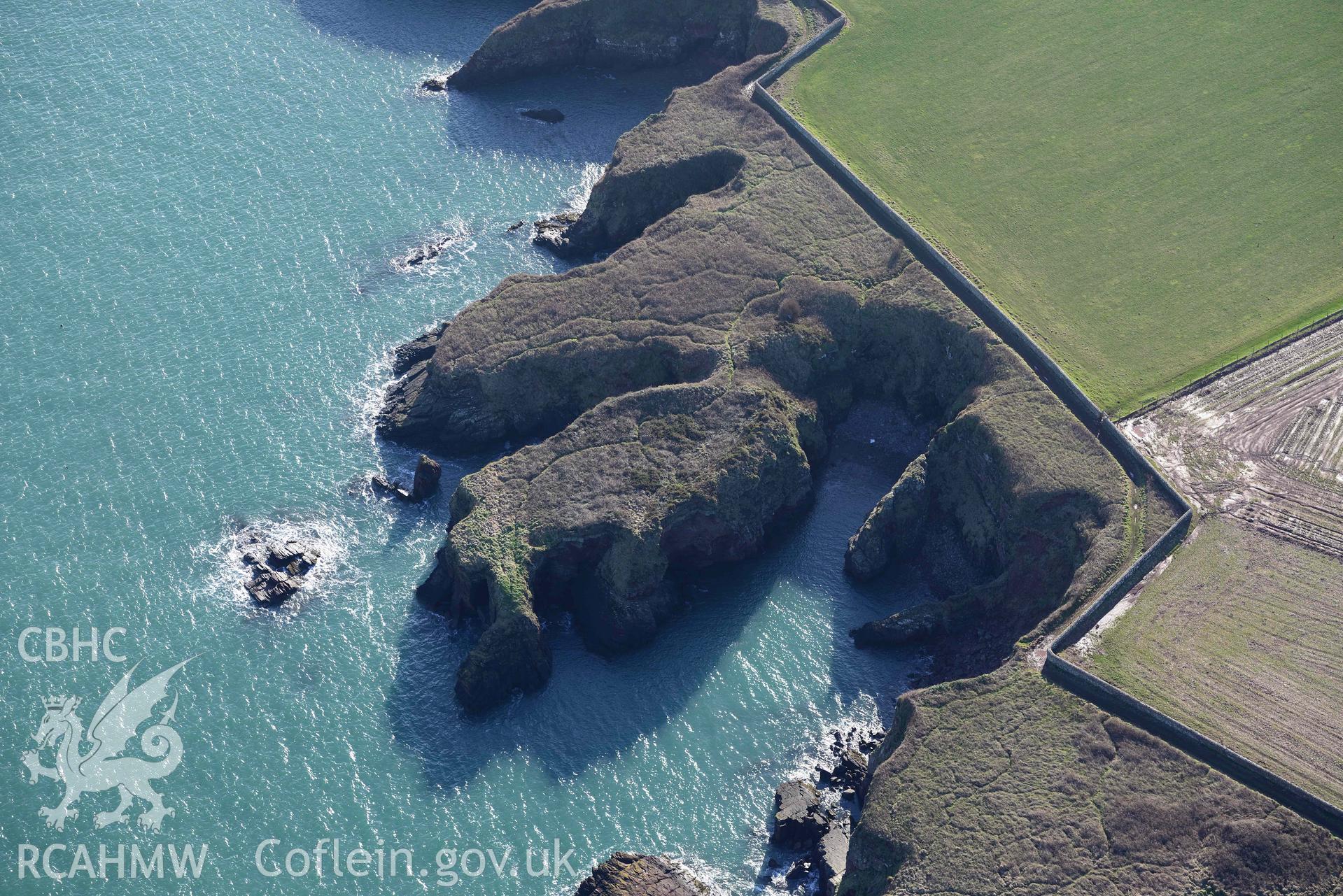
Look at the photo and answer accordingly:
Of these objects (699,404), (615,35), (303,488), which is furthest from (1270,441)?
(615,35)

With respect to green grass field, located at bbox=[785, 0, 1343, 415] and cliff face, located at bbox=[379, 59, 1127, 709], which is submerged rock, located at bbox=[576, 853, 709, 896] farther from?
green grass field, located at bbox=[785, 0, 1343, 415]

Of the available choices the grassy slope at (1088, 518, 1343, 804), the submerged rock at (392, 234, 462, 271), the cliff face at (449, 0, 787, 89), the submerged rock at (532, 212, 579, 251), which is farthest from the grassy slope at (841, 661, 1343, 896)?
the cliff face at (449, 0, 787, 89)

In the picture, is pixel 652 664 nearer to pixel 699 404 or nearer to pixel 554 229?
pixel 699 404

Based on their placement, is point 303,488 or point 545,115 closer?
point 303,488

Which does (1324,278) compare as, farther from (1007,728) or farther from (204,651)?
(204,651)

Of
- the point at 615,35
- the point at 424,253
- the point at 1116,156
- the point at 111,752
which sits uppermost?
the point at 1116,156

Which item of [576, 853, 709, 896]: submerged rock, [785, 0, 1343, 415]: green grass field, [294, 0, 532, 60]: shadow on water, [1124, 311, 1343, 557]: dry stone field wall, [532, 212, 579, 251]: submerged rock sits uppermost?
[785, 0, 1343, 415]: green grass field

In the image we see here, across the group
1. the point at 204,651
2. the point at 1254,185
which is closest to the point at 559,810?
the point at 204,651
